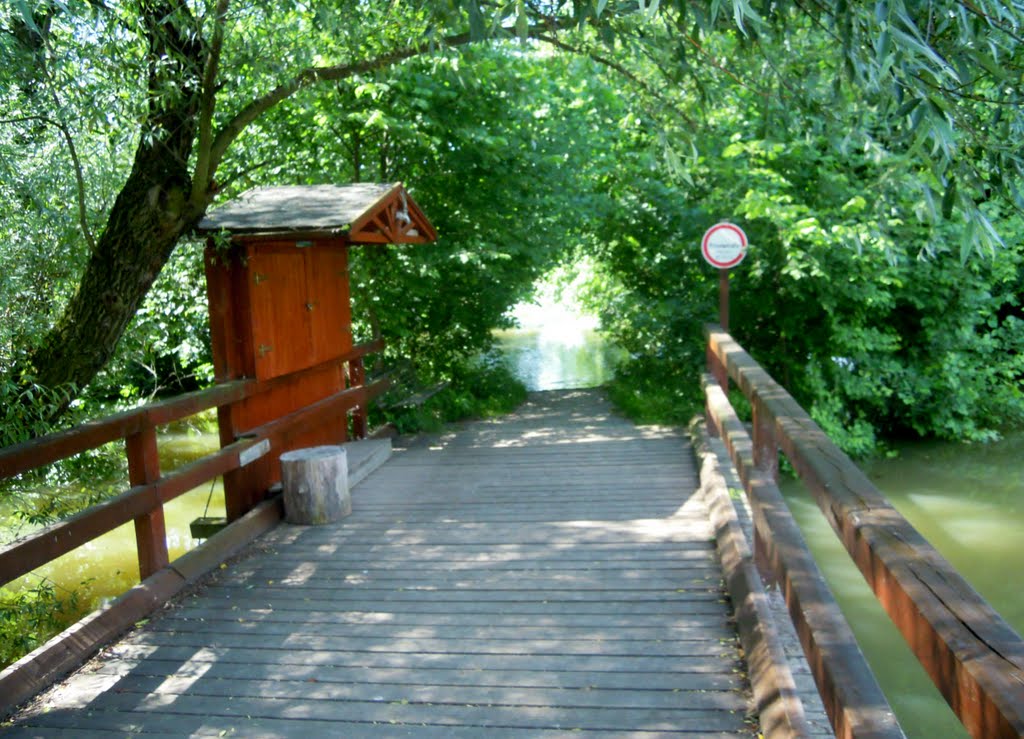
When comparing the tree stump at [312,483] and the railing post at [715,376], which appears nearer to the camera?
the tree stump at [312,483]

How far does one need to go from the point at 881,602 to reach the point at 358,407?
8.10 metres

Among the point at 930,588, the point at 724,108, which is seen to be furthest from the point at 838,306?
the point at 930,588

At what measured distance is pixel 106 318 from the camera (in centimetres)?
568

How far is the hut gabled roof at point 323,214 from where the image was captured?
277 inches

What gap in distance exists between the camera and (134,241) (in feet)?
18.8

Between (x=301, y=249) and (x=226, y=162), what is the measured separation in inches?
92.0

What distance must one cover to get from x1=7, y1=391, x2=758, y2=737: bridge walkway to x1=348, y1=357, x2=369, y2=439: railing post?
2.33 metres

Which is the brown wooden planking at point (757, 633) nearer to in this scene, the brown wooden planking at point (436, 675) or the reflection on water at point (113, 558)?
the brown wooden planking at point (436, 675)

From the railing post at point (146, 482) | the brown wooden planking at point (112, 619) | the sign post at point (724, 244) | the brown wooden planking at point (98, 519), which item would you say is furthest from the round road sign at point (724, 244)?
the railing post at point (146, 482)

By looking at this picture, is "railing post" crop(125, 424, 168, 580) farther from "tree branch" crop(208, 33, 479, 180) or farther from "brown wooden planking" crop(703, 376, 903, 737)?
"brown wooden planking" crop(703, 376, 903, 737)

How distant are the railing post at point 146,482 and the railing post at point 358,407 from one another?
439 centimetres

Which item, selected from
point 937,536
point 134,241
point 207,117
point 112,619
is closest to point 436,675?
point 112,619

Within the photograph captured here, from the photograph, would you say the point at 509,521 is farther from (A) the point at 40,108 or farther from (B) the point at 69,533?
(A) the point at 40,108

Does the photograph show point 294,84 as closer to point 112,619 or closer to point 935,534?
point 112,619
